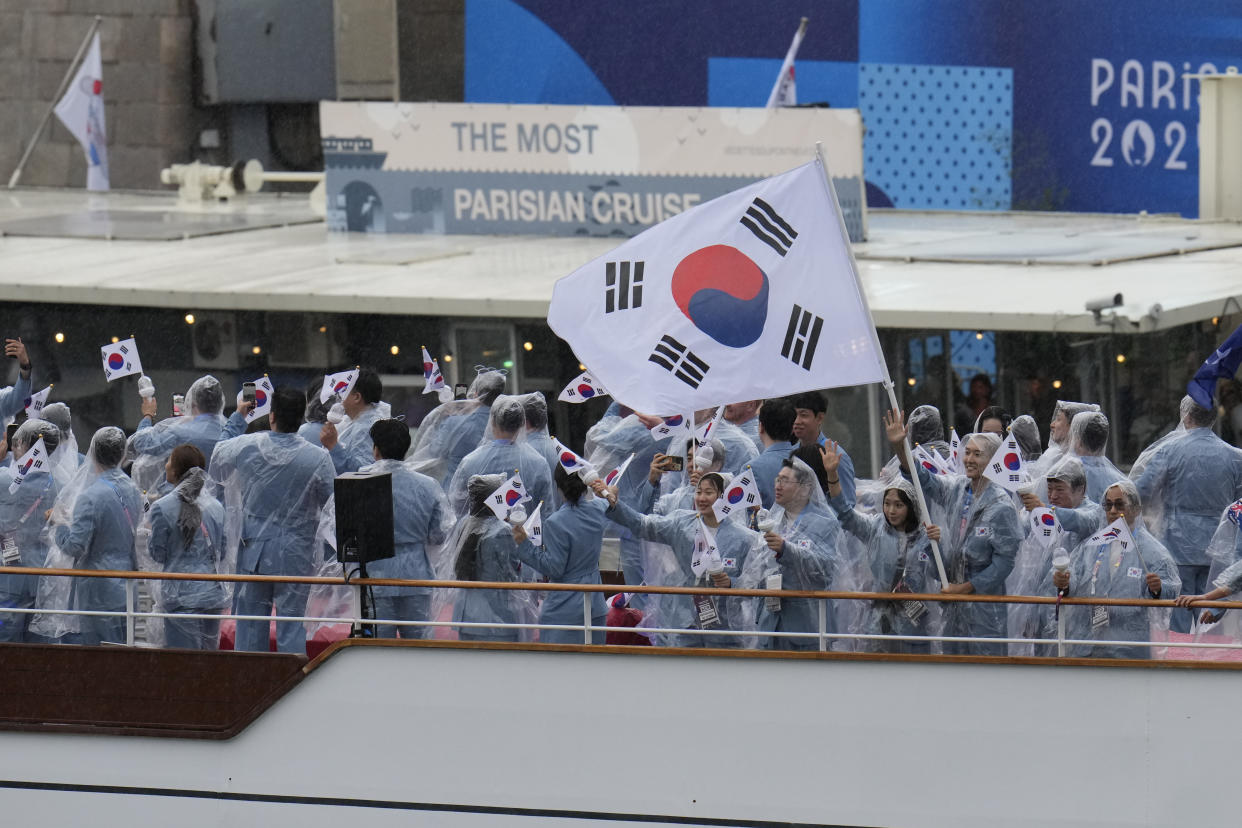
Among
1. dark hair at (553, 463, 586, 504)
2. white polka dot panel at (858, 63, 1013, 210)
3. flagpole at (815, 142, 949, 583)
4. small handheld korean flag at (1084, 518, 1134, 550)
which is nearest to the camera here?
flagpole at (815, 142, 949, 583)

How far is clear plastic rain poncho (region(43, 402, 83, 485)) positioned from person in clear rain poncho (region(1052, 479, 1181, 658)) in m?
4.78

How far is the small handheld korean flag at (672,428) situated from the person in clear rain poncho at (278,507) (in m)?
1.68

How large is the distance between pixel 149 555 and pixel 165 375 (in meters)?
5.36

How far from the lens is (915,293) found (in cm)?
1188

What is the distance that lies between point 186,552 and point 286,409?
2.67 ft

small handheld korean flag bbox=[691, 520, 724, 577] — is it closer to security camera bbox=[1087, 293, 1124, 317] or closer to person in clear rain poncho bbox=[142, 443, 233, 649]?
person in clear rain poncho bbox=[142, 443, 233, 649]

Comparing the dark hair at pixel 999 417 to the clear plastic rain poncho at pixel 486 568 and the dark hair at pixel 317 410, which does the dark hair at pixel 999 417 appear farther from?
the dark hair at pixel 317 410

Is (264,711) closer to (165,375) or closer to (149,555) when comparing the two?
(149,555)

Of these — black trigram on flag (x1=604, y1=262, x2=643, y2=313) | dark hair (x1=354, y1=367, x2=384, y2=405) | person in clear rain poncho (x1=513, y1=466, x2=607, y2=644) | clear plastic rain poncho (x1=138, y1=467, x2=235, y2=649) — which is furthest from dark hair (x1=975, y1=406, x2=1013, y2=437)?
clear plastic rain poncho (x1=138, y1=467, x2=235, y2=649)

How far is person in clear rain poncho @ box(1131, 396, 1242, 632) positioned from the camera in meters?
8.32

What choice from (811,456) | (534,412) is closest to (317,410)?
(534,412)

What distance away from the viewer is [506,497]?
7562mm

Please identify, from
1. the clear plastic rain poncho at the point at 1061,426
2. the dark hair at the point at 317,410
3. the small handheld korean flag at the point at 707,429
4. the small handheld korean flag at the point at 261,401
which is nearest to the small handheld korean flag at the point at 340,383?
the dark hair at the point at 317,410

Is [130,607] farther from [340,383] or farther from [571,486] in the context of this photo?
[571,486]
